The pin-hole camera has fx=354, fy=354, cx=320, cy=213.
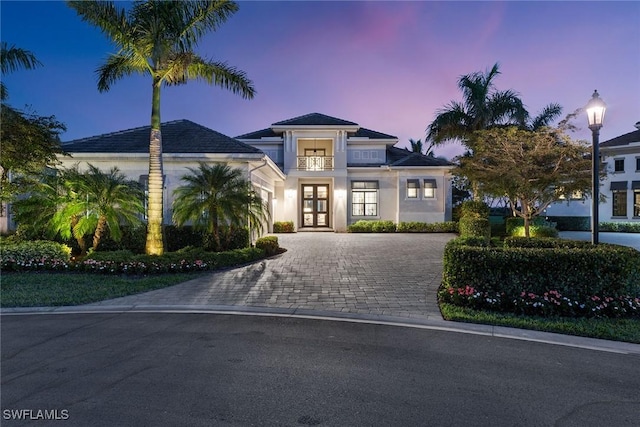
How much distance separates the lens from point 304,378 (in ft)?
12.3

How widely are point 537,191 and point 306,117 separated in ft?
51.1

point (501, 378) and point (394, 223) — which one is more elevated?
point (394, 223)

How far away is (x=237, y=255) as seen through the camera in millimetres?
11336

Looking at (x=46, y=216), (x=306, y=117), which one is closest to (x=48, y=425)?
(x=46, y=216)

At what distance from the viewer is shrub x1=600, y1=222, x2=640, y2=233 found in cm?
2459

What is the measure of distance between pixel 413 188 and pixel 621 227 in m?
15.6

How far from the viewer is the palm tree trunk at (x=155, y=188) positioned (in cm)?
1103

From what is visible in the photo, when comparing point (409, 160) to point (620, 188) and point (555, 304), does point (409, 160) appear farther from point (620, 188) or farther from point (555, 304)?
point (555, 304)

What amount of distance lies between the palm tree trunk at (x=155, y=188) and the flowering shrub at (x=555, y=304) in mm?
9125

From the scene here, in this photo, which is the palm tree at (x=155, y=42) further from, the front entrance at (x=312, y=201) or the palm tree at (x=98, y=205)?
the front entrance at (x=312, y=201)

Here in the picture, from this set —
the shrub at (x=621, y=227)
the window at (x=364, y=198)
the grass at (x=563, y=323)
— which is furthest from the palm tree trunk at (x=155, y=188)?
the shrub at (x=621, y=227)

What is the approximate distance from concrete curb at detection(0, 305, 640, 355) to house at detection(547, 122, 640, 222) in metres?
26.5

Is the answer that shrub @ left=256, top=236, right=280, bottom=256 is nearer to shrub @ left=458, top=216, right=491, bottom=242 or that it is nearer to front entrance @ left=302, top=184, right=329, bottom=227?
shrub @ left=458, top=216, right=491, bottom=242

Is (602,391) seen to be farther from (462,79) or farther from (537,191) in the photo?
(462,79)
